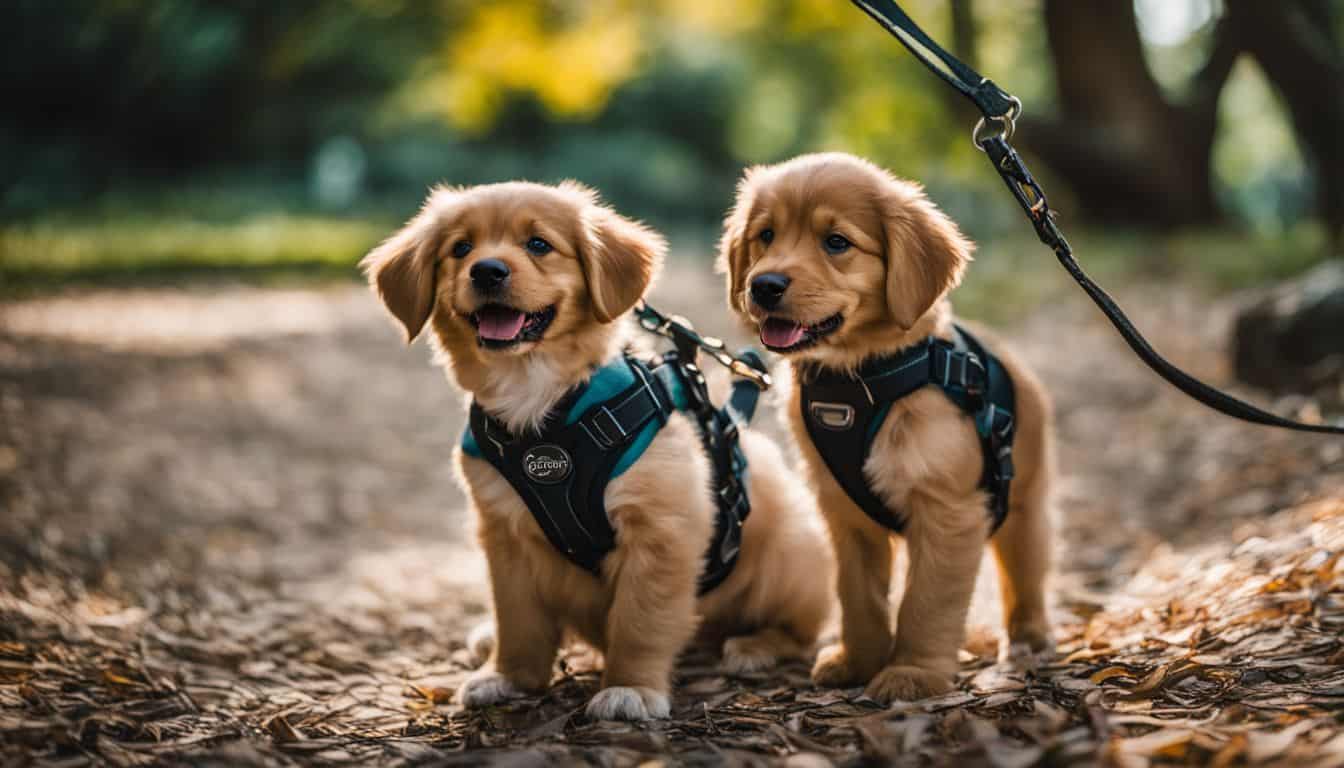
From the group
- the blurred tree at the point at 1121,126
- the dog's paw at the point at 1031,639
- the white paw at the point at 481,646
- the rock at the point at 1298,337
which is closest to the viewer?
the dog's paw at the point at 1031,639

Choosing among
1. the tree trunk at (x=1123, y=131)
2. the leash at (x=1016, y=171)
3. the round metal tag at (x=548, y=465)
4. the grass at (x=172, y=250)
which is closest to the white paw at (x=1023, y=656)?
the leash at (x=1016, y=171)

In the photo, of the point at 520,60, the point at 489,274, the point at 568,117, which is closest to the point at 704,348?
the point at 489,274

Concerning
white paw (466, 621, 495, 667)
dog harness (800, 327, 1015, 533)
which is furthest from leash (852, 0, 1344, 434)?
white paw (466, 621, 495, 667)

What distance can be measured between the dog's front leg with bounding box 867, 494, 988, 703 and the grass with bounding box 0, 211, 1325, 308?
7.08 metres

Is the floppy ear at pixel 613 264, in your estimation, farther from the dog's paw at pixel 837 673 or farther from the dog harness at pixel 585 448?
the dog's paw at pixel 837 673

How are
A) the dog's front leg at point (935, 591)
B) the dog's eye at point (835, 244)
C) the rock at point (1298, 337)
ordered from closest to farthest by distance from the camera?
the dog's front leg at point (935, 591) → the dog's eye at point (835, 244) → the rock at point (1298, 337)

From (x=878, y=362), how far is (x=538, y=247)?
1084 millimetres

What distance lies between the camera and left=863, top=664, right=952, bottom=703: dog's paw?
117 inches

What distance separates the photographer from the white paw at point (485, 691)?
3.20m

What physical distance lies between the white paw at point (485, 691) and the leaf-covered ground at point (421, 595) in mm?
63

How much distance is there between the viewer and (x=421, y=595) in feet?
16.3

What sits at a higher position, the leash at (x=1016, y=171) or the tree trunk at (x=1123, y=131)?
the tree trunk at (x=1123, y=131)

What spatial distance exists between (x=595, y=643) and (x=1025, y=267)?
1057 centimetres

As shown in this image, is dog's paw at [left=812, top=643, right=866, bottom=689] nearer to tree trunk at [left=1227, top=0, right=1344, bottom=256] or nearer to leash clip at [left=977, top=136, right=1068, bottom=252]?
leash clip at [left=977, top=136, right=1068, bottom=252]
